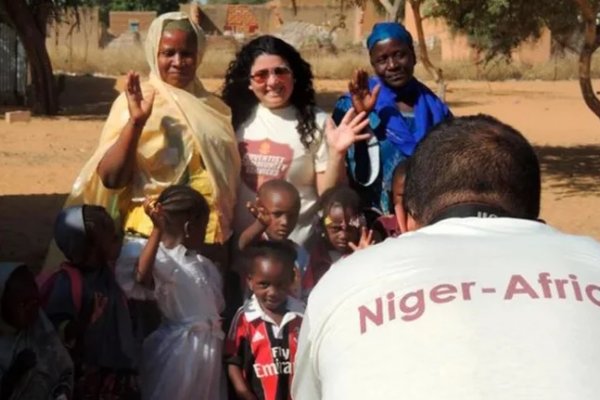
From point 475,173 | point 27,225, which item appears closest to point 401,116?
point 475,173

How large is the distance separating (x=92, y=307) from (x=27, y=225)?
6.44 meters

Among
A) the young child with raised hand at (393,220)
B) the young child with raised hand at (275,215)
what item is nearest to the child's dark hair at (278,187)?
the young child with raised hand at (275,215)

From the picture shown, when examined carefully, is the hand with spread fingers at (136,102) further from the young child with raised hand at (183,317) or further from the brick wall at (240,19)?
the brick wall at (240,19)

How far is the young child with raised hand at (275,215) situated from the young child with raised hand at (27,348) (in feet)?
3.16

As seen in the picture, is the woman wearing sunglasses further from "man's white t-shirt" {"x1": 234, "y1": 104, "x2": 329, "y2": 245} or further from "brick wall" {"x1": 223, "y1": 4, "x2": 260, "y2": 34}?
"brick wall" {"x1": 223, "y1": 4, "x2": 260, "y2": 34}

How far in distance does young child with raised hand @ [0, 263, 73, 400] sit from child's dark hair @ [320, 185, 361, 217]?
122cm

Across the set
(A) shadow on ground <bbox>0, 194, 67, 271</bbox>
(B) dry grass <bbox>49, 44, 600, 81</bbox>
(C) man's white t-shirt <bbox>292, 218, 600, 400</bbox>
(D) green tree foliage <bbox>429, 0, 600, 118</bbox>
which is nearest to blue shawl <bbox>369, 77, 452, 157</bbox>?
(C) man's white t-shirt <bbox>292, 218, 600, 400</bbox>

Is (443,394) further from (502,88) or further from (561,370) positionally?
(502,88)

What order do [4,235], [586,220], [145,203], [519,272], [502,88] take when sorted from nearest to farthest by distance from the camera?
[519,272], [145,203], [4,235], [586,220], [502,88]

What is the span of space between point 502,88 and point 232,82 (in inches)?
1246

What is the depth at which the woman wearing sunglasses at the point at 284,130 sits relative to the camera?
4.38 metres

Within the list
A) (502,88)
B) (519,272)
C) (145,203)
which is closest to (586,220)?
(145,203)

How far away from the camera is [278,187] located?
4.23 meters

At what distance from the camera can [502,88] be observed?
3531cm
